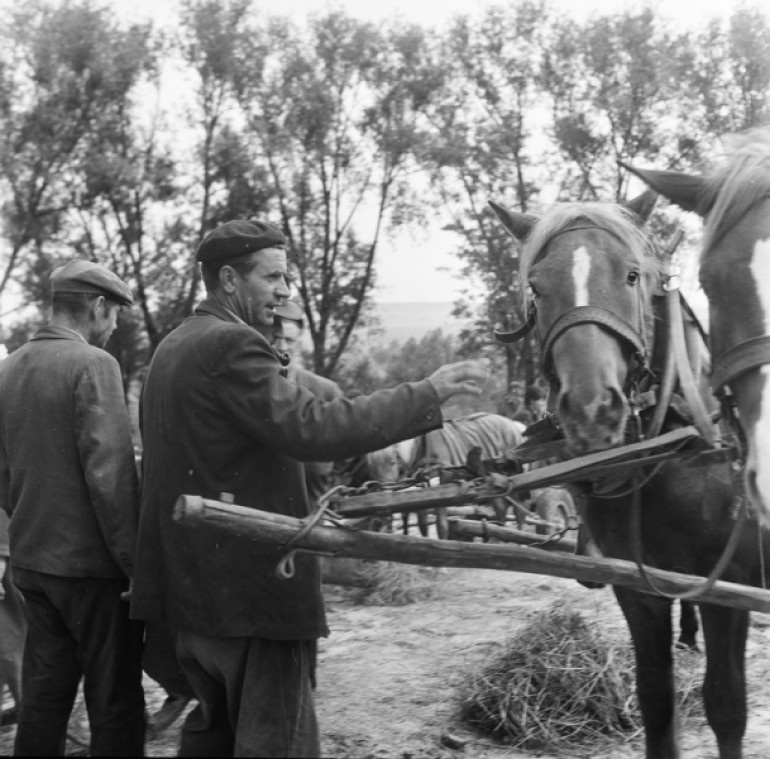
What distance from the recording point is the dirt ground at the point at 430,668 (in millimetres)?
4168

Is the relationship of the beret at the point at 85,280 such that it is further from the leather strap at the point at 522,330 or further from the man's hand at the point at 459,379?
Result: the man's hand at the point at 459,379

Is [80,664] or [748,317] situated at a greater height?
[748,317]

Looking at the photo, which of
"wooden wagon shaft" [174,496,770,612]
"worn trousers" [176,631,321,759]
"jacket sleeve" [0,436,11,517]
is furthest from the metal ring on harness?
"jacket sleeve" [0,436,11,517]

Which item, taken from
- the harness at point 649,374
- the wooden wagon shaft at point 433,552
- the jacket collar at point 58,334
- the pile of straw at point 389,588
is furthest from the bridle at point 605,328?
the pile of straw at point 389,588

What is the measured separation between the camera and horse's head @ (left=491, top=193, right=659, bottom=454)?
2705 millimetres

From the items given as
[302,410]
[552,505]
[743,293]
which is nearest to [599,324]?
[743,293]

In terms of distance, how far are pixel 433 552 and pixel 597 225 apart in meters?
1.31

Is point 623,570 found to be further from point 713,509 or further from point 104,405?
point 104,405

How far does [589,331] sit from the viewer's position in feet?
9.20

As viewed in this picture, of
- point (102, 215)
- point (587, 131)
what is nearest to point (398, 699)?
point (102, 215)

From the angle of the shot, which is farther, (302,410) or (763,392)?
(302,410)

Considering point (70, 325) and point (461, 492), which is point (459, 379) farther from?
point (70, 325)

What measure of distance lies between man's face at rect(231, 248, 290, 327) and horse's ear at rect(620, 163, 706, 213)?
110 centimetres

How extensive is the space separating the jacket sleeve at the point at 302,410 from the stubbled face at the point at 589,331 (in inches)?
16.9
